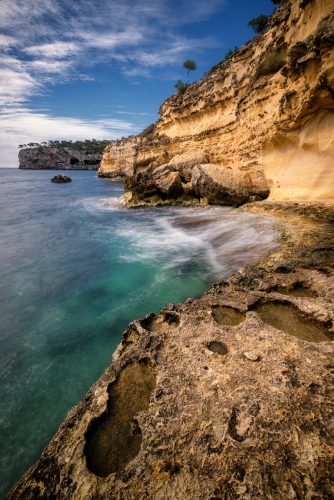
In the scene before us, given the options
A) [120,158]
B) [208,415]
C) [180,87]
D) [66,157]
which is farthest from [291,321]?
[66,157]

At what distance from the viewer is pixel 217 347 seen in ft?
10.5

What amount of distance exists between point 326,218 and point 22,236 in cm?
1266

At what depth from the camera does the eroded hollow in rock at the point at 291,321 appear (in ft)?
11.1

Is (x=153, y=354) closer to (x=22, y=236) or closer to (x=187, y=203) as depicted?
(x=22, y=236)

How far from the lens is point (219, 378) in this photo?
8.90ft

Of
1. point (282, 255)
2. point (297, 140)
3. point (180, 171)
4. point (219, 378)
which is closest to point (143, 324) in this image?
point (219, 378)

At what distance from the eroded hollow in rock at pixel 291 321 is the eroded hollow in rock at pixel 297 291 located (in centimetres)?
40

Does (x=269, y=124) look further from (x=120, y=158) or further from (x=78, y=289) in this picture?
(x=120, y=158)

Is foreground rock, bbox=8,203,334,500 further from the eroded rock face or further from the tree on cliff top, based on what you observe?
the eroded rock face

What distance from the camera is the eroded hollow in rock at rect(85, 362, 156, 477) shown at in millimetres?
2213

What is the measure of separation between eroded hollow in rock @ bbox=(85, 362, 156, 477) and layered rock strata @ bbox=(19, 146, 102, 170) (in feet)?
331

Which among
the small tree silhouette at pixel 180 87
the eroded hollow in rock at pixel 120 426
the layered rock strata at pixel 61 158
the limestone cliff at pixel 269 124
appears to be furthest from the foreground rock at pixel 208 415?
the layered rock strata at pixel 61 158

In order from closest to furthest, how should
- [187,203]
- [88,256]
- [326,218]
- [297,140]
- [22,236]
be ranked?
1. [326,218]
2. [88,256]
3. [297,140]
4. [22,236]
5. [187,203]

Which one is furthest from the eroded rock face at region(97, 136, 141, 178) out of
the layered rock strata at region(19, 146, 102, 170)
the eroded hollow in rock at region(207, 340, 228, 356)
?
the layered rock strata at region(19, 146, 102, 170)
